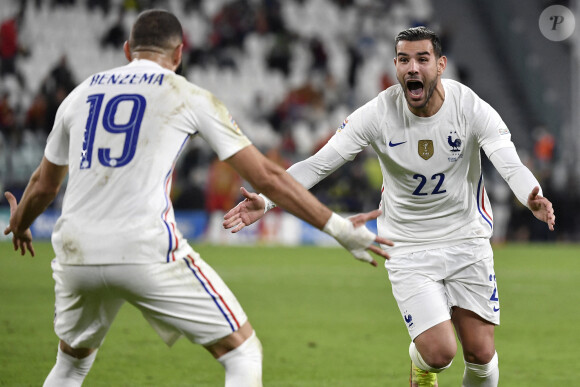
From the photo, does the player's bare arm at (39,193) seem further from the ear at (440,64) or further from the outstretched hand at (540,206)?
the outstretched hand at (540,206)

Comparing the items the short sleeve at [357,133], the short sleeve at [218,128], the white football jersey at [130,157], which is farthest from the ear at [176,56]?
the short sleeve at [357,133]

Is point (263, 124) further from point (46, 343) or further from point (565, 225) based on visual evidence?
point (46, 343)

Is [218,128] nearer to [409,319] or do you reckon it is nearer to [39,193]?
[39,193]

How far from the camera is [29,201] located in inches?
174

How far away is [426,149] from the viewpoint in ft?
18.2

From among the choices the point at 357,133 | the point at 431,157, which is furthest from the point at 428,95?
the point at 357,133

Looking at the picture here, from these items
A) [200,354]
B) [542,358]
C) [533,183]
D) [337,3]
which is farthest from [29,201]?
[337,3]

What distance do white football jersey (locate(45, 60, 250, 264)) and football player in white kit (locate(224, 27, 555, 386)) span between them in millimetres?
1701

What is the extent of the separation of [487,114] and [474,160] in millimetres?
353

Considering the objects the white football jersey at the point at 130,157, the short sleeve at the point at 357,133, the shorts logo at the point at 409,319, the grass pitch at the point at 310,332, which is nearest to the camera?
the white football jersey at the point at 130,157

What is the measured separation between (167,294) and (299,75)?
70.7 feet

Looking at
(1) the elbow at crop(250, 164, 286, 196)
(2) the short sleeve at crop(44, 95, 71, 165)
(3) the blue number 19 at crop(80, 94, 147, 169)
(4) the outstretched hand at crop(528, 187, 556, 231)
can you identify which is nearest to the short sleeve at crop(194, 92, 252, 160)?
(1) the elbow at crop(250, 164, 286, 196)

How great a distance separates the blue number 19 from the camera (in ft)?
12.6

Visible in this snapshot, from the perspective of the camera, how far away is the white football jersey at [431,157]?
5.51 m
